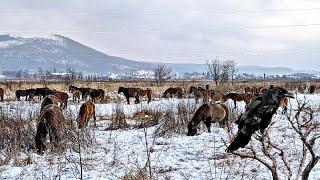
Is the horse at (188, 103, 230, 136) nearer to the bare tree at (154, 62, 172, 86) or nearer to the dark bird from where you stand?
the dark bird

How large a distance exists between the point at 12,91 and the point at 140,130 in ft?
75.3

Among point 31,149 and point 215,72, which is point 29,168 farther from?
point 215,72

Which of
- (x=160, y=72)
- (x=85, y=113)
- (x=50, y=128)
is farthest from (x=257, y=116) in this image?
(x=160, y=72)

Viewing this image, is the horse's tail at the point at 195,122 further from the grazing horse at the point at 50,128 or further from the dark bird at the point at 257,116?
the dark bird at the point at 257,116

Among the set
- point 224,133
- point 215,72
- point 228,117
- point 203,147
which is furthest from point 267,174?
point 215,72

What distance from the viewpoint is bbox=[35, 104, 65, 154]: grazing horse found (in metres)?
10.5

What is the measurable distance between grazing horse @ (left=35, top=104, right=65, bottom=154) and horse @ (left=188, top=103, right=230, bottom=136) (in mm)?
4070

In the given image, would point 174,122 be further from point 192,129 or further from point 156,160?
point 156,160

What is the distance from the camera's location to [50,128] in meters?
10.6

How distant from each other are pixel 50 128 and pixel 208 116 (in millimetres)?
5246

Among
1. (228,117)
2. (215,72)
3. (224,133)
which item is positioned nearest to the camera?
(224,133)

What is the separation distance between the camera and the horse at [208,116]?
13573 mm

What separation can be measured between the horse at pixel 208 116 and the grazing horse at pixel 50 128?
4070 mm

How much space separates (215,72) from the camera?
4550cm
